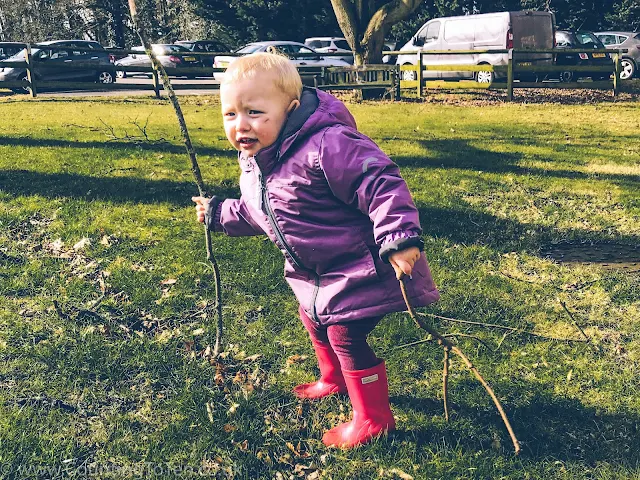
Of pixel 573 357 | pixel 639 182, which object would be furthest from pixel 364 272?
pixel 639 182

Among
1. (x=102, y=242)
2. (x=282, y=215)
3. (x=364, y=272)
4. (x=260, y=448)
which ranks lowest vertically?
(x=260, y=448)

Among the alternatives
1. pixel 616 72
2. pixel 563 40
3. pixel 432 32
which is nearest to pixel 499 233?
pixel 616 72

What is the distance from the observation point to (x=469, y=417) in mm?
2793

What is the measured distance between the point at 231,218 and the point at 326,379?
0.85m

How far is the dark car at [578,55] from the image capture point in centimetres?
1873

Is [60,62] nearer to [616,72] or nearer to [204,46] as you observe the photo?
[204,46]

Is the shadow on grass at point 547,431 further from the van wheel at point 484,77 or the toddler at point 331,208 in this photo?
the van wheel at point 484,77

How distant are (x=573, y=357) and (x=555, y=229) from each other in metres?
2.07

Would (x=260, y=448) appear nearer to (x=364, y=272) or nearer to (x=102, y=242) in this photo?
(x=364, y=272)

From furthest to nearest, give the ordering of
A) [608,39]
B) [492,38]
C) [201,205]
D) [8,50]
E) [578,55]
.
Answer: [608,39], [8,50], [578,55], [492,38], [201,205]

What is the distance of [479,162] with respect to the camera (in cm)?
743

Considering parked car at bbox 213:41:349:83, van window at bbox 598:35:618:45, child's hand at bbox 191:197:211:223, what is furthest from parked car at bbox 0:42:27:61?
child's hand at bbox 191:197:211:223

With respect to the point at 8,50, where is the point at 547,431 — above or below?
below

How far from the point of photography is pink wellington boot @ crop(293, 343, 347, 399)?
9.64 ft
